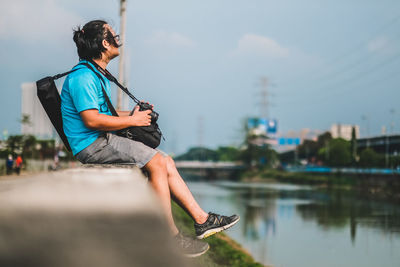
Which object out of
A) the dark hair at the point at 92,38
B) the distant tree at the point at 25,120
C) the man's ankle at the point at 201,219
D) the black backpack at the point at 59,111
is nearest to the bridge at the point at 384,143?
the distant tree at the point at 25,120

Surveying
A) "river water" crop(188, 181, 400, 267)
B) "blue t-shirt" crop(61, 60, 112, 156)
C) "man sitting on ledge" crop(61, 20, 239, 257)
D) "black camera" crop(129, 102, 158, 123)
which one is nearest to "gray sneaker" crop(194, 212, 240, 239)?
"man sitting on ledge" crop(61, 20, 239, 257)

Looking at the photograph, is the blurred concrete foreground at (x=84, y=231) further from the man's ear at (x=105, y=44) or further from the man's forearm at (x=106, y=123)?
the man's ear at (x=105, y=44)

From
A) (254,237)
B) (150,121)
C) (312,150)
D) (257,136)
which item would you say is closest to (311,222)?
(254,237)

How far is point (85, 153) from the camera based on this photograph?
95.6 inches

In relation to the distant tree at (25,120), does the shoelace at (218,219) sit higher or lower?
lower

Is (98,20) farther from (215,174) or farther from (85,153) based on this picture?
(215,174)

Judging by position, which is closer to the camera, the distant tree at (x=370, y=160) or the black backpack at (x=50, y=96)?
the black backpack at (x=50, y=96)

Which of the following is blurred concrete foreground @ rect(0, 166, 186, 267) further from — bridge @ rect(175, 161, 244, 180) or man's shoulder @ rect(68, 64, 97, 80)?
bridge @ rect(175, 161, 244, 180)

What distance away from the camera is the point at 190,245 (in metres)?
2.32

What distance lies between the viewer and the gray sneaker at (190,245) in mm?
2256

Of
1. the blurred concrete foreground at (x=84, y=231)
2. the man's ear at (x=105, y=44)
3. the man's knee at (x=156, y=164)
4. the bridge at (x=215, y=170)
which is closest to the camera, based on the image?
the blurred concrete foreground at (x=84, y=231)

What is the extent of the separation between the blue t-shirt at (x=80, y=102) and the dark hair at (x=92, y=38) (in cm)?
15

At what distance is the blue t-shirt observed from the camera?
91.0 inches

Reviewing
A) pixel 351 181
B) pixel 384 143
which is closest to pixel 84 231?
pixel 351 181
